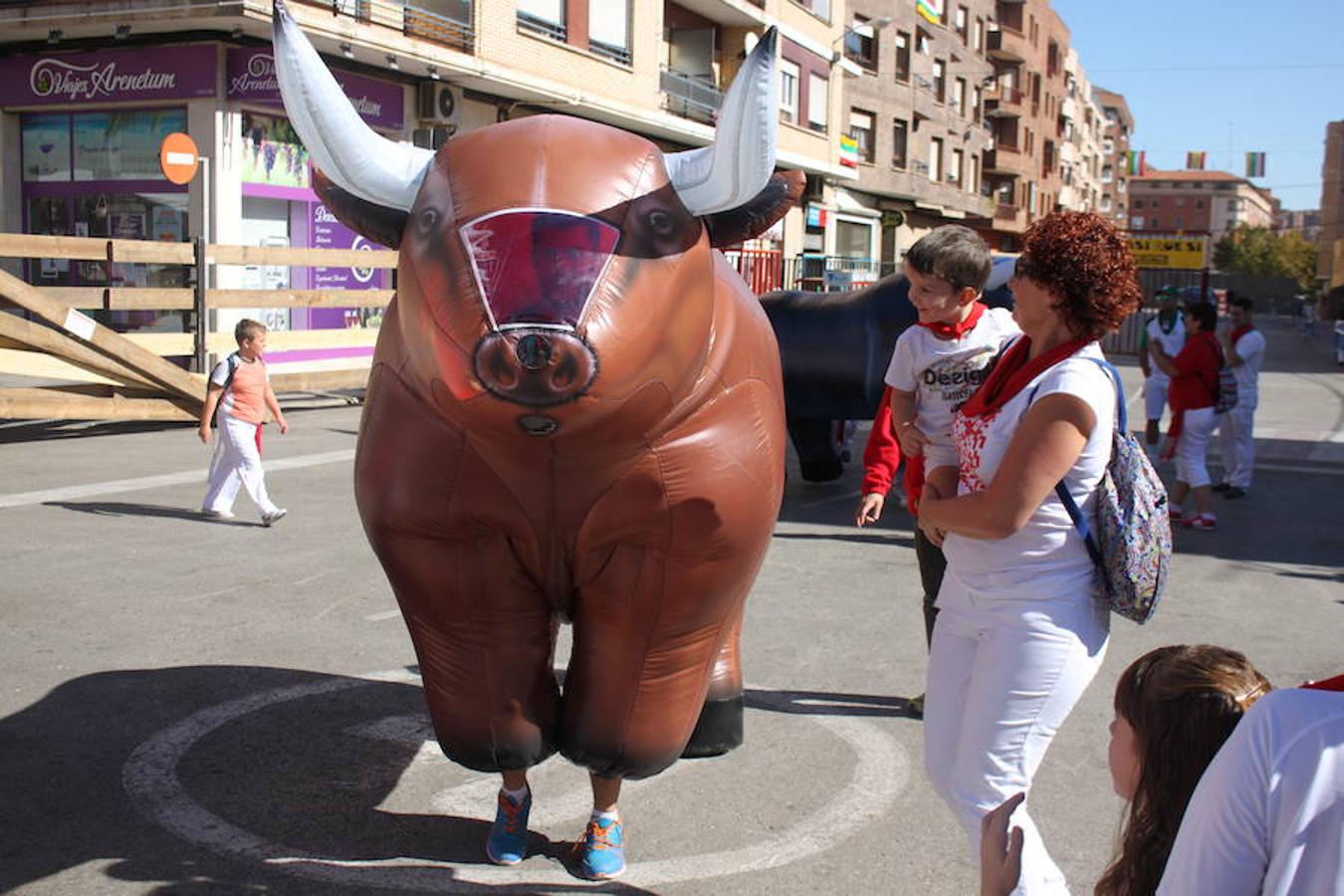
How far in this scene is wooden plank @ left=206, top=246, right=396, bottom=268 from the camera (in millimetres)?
12587

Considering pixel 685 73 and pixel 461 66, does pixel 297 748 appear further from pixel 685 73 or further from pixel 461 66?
pixel 685 73

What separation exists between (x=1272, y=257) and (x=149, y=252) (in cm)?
10103

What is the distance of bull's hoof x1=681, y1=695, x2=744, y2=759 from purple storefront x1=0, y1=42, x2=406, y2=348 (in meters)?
12.5

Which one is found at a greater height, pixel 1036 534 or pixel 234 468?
pixel 1036 534

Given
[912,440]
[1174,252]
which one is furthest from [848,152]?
[912,440]

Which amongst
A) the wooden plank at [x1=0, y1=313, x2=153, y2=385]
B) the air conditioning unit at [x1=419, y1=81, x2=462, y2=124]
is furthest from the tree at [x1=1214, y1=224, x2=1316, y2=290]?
the wooden plank at [x1=0, y1=313, x2=153, y2=385]

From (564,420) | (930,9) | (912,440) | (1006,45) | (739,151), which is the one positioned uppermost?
(1006,45)

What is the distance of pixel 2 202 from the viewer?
640 inches

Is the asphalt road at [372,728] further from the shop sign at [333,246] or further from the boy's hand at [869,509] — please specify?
the shop sign at [333,246]

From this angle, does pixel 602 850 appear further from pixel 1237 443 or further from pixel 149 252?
pixel 149 252

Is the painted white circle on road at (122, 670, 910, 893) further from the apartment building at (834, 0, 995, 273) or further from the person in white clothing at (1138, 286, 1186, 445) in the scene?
the apartment building at (834, 0, 995, 273)

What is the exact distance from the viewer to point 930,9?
3722 cm

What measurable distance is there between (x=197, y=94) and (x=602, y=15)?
7140 millimetres

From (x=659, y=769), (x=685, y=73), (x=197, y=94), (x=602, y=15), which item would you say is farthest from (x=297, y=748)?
(x=685, y=73)
